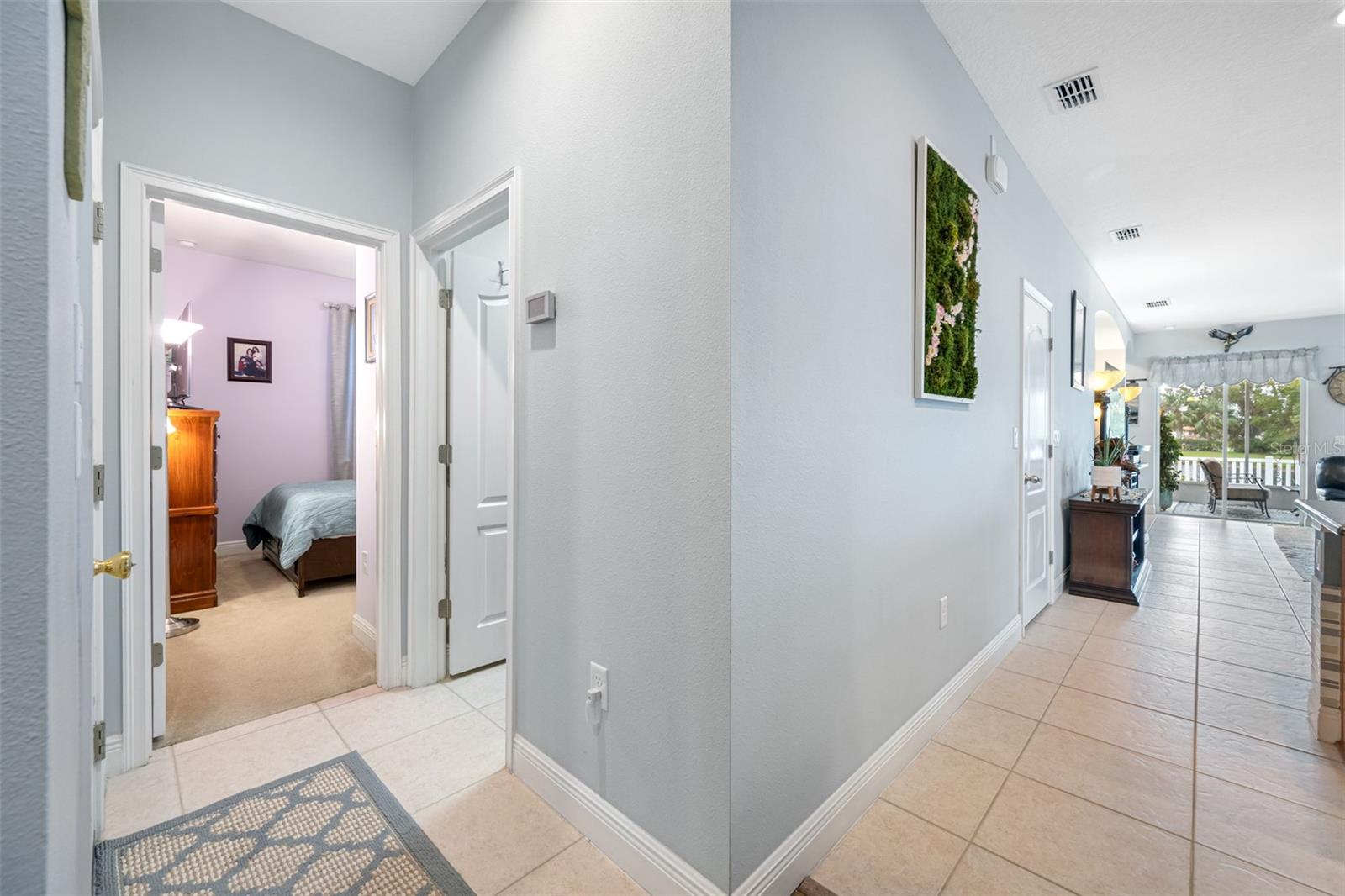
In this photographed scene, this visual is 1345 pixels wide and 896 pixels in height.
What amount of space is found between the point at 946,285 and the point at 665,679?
1824 millimetres

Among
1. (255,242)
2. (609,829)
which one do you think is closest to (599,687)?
(609,829)

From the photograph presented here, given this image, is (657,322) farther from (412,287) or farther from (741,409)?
(412,287)

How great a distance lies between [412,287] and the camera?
8.48ft

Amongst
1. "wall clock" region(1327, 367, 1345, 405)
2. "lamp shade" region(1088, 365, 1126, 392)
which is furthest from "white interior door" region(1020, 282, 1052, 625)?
"wall clock" region(1327, 367, 1345, 405)

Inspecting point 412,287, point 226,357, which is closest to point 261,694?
point 412,287

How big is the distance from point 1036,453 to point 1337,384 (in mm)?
6885

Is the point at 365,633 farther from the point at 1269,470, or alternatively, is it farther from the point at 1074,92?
the point at 1269,470

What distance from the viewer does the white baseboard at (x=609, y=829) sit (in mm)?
1424

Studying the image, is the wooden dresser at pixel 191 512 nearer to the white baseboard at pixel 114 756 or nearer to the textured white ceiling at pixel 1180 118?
the white baseboard at pixel 114 756

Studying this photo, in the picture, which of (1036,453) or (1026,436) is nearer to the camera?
(1026,436)

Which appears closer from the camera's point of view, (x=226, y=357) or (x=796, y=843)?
(x=796, y=843)

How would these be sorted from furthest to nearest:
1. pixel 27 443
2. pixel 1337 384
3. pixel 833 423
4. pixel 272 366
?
1. pixel 1337 384
2. pixel 272 366
3. pixel 833 423
4. pixel 27 443

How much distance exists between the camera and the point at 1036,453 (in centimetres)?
353

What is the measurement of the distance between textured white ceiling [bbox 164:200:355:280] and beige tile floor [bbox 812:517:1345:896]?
4.88 metres
